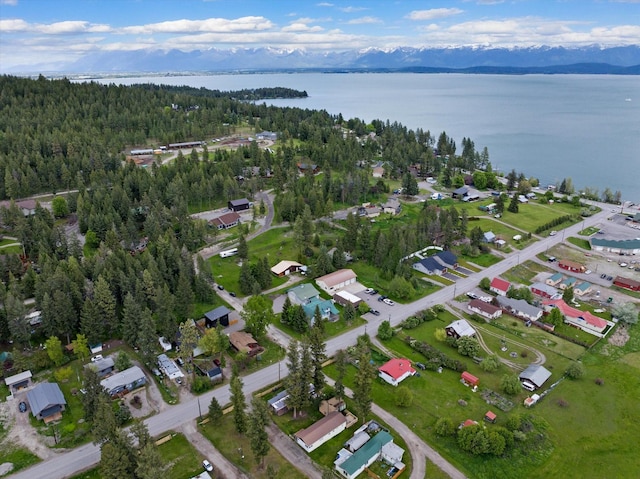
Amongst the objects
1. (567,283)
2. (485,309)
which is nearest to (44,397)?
(485,309)

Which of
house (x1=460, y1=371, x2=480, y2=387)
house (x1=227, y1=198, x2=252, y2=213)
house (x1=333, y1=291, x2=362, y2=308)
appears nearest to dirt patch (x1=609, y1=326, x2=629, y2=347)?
house (x1=460, y1=371, x2=480, y2=387)

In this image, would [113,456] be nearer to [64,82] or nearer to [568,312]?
[568,312]

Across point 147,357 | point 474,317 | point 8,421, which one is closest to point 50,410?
point 8,421

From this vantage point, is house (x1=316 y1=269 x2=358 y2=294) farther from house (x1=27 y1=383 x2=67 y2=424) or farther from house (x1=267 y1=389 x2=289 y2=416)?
house (x1=27 y1=383 x2=67 y2=424)

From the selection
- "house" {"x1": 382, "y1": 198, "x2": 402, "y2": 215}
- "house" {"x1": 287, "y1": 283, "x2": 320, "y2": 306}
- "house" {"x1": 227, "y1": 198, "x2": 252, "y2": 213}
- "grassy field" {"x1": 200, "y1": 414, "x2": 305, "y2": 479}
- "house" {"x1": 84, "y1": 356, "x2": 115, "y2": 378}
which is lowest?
"grassy field" {"x1": 200, "y1": 414, "x2": 305, "y2": 479}

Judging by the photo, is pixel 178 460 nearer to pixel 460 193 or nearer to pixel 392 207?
pixel 392 207
